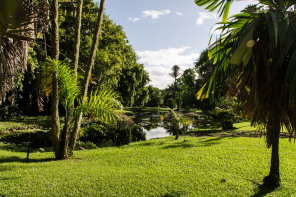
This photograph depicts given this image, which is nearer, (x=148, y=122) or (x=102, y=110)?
(x=102, y=110)

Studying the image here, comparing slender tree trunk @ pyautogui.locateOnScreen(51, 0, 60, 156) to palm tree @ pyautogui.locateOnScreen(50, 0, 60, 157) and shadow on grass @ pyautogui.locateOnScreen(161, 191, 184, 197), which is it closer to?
palm tree @ pyautogui.locateOnScreen(50, 0, 60, 157)

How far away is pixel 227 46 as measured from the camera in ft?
12.8

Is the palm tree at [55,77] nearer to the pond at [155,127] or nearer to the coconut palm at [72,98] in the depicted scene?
the coconut palm at [72,98]

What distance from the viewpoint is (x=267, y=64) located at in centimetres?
306

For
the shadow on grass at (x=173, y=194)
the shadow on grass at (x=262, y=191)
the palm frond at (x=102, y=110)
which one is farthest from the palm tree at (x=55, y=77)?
the shadow on grass at (x=262, y=191)

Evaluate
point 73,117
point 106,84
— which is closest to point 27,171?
point 73,117

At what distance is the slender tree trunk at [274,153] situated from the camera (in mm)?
3770

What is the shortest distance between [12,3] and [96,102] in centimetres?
309

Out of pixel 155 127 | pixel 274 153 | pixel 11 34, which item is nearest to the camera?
pixel 11 34

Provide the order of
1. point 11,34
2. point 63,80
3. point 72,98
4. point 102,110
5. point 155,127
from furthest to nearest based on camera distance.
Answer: point 155,127 < point 72,98 < point 63,80 < point 102,110 < point 11,34

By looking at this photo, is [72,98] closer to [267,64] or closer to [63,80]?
[63,80]

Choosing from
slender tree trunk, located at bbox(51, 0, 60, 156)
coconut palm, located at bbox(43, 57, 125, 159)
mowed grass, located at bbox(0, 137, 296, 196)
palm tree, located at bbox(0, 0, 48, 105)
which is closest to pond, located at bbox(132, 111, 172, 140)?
mowed grass, located at bbox(0, 137, 296, 196)

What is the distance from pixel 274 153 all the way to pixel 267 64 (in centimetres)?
206

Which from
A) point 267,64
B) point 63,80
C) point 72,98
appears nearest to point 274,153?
point 267,64
